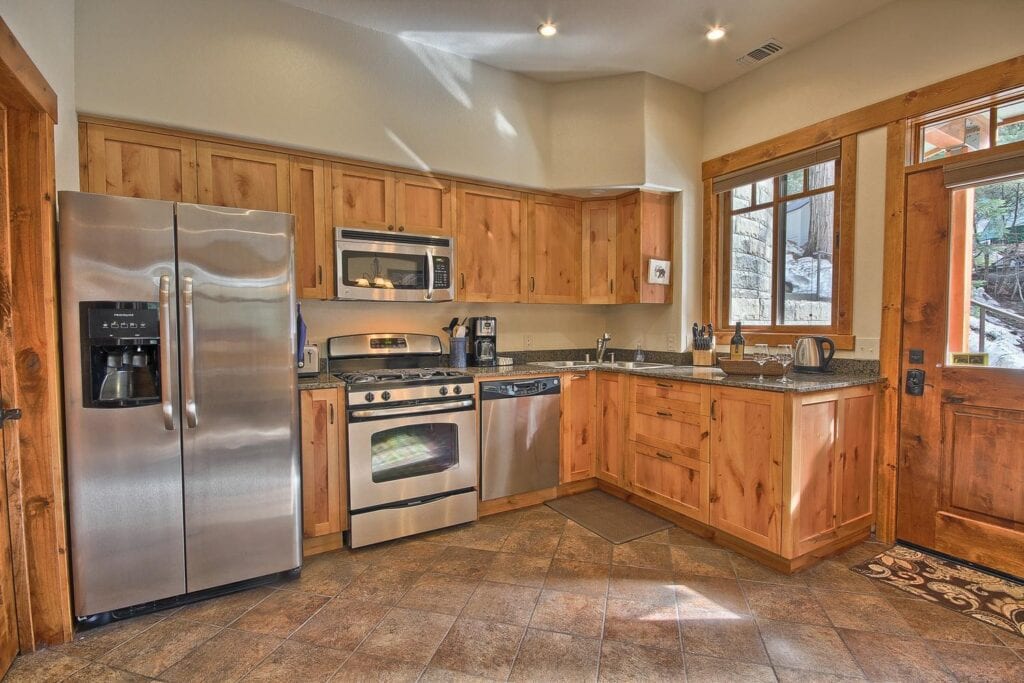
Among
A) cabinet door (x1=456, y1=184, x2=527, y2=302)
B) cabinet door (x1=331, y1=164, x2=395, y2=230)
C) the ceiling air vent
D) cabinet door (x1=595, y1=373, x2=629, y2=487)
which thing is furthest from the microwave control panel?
the ceiling air vent

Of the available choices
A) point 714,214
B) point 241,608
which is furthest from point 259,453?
point 714,214

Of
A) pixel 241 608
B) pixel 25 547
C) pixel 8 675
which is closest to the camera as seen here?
pixel 8 675

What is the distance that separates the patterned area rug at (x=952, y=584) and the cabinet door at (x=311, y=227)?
3.39 metres

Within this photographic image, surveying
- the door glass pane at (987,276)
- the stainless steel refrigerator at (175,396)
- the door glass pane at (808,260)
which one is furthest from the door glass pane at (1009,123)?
the stainless steel refrigerator at (175,396)

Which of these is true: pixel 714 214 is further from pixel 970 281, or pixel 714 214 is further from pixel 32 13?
pixel 32 13

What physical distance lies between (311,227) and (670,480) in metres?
2.75

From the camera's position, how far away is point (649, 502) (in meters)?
3.14

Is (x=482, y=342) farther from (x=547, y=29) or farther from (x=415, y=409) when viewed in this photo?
(x=547, y=29)

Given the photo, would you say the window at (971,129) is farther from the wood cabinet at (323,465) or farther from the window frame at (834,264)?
the wood cabinet at (323,465)

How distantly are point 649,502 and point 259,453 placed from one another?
2.40 m

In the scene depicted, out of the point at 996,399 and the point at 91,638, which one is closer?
the point at 91,638

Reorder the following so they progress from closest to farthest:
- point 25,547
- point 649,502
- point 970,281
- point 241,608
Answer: point 25,547 < point 241,608 < point 970,281 < point 649,502

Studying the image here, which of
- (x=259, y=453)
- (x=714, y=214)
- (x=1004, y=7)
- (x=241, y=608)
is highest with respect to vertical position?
(x=1004, y=7)

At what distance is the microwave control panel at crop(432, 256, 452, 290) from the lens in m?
3.18
